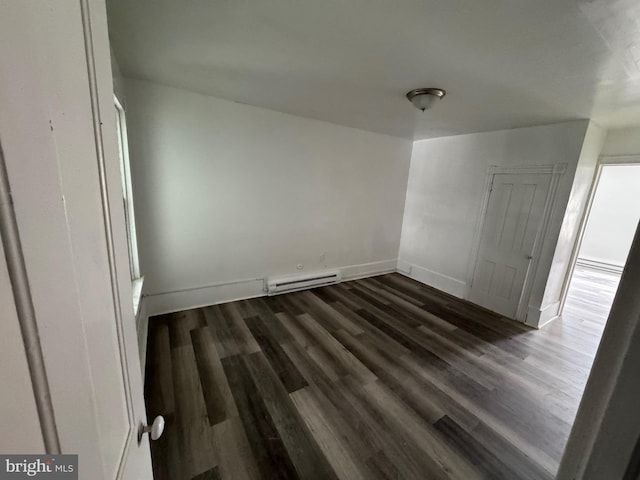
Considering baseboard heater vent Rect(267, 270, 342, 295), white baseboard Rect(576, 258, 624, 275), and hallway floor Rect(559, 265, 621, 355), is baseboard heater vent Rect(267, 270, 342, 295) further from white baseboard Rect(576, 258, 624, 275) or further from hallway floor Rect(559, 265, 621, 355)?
white baseboard Rect(576, 258, 624, 275)

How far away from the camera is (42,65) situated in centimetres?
33

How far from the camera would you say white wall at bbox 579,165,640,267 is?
581 centimetres

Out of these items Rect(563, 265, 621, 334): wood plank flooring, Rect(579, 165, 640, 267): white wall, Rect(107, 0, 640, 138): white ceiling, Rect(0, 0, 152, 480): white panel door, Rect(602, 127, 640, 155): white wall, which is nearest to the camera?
Rect(0, 0, 152, 480): white panel door

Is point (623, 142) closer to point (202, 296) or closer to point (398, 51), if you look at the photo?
point (398, 51)

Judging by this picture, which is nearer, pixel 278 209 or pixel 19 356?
pixel 19 356

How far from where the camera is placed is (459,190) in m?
3.82

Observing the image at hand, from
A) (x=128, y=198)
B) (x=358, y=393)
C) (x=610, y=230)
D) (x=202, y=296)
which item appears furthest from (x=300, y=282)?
(x=610, y=230)

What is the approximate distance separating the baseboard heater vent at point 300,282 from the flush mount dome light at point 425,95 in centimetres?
264

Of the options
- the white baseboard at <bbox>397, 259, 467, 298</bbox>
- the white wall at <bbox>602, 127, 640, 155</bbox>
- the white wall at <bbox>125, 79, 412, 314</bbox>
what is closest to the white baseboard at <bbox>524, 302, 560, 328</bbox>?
the white baseboard at <bbox>397, 259, 467, 298</bbox>

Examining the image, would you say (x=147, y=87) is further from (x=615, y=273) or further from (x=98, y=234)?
(x=615, y=273)

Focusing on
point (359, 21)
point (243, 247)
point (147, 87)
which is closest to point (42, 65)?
point (359, 21)

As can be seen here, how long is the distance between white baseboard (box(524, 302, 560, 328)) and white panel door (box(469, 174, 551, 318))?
0.52 ft

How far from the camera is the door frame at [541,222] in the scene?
9.44 ft

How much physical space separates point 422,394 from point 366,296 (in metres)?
1.80
